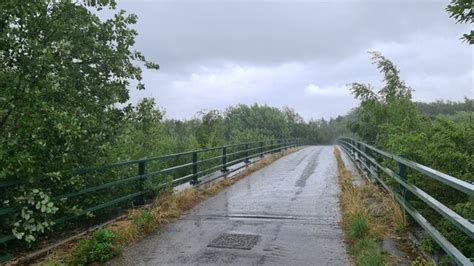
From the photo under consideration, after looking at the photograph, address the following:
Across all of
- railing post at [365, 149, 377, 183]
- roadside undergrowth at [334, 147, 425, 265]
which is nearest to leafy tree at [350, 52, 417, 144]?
railing post at [365, 149, 377, 183]

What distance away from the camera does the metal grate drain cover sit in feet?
19.8

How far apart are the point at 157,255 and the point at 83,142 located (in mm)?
2086

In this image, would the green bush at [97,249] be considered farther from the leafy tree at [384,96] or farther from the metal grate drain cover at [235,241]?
the leafy tree at [384,96]

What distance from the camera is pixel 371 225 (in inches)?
260

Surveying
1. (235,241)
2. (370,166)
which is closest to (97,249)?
(235,241)

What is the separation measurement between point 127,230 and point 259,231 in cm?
211

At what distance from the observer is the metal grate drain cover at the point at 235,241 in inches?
237

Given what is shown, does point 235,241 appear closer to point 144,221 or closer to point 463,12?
point 144,221

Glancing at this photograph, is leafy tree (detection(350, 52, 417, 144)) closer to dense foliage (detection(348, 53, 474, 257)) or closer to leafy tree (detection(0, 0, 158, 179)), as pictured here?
dense foliage (detection(348, 53, 474, 257))

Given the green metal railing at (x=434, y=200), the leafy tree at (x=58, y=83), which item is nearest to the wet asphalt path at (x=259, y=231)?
the green metal railing at (x=434, y=200)

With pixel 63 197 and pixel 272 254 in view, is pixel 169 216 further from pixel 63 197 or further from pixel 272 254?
pixel 272 254

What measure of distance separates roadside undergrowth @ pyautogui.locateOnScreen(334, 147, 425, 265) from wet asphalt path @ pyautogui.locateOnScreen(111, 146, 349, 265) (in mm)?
194

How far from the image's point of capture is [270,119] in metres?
60.8

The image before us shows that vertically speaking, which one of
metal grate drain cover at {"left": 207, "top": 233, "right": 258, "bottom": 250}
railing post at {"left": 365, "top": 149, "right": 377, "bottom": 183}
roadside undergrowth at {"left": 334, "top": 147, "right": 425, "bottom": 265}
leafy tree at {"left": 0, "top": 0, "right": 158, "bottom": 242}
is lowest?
metal grate drain cover at {"left": 207, "top": 233, "right": 258, "bottom": 250}
